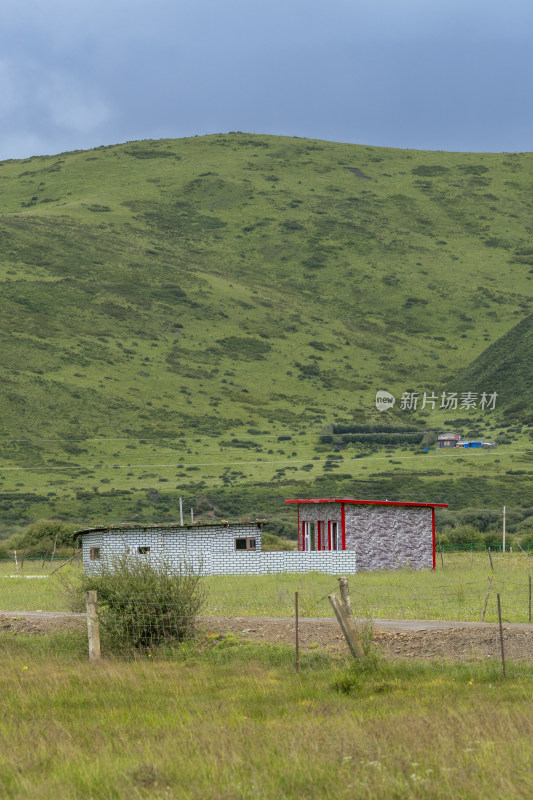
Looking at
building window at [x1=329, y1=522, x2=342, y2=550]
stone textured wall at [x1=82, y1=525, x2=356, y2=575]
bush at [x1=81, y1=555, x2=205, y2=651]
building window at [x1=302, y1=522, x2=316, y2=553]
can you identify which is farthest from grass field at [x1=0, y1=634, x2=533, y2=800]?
building window at [x1=302, y1=522, x2=316, y2=553]

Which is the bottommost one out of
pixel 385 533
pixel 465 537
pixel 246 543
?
pixel 465 537

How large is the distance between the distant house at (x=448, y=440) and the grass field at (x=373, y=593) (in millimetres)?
69107

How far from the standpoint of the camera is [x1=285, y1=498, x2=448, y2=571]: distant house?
39.1 m

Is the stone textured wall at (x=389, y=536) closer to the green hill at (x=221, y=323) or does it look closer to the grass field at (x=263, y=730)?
the grass field at (x=263, y=730)

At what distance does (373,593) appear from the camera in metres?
26.3

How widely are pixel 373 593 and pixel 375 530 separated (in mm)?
13481

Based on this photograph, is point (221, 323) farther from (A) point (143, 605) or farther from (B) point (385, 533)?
(A) point (143, 605)

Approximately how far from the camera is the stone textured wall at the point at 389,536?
1543 inches

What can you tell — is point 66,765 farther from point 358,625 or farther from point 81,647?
point 358,625

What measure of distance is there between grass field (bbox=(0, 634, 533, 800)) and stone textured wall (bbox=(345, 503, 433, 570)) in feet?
83.4

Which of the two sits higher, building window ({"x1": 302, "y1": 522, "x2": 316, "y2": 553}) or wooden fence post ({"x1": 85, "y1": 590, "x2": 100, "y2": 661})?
wooden fence post ({"x1": 85, "y1": 590, "x2": 100, "y2": 661})

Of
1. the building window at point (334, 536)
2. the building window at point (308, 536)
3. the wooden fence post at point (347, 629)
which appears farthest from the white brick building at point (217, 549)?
the wooden fence post at point (347, 629)

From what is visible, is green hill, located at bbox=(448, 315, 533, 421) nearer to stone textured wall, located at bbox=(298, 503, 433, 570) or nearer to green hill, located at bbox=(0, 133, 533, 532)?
green hill, located at bbox=(0, 133, 533, 532)

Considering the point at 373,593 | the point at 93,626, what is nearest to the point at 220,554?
the point at 373,593
